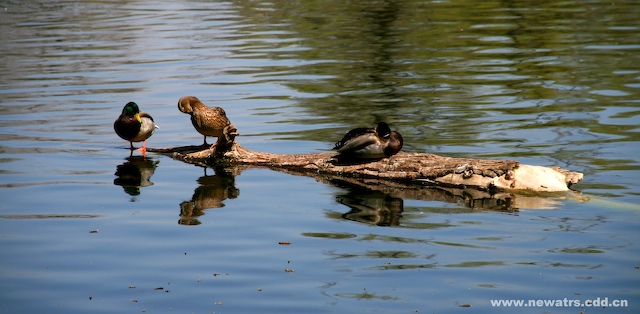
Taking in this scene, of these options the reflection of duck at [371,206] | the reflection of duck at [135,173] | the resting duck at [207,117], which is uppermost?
the resting duck at [207,117]

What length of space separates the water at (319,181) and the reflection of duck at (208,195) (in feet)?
0.16

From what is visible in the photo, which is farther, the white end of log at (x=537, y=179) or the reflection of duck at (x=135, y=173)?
the reflection of duck at (x=135, y=173)

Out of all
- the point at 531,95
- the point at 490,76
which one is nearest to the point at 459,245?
the point at 531,95

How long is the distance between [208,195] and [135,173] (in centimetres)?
190

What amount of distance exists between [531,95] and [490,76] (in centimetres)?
252

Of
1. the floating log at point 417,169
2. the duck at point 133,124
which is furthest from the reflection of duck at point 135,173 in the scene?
the floating log at point 417,169

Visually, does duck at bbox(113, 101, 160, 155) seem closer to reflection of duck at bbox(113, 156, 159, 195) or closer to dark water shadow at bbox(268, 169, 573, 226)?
reflection of duck at bbox(113, 156, 159, 195)

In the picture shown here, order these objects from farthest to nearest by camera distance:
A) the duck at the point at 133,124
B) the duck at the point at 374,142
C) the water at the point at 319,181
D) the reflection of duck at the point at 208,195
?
the duck at the point at 133,124, the duck at the point at 374,142, the reflection of duck at the point at 208,195, the water at the point at 319,181

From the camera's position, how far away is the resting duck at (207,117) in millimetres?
A: 13133

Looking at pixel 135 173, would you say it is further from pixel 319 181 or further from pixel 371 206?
pixel 371 206

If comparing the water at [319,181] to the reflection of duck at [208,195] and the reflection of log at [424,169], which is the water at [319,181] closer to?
the reflection of duck at [208,195]

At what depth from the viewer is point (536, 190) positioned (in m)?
10.8

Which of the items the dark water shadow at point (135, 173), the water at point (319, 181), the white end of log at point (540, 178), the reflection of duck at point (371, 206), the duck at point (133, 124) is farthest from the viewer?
the duck at point (133, 124)

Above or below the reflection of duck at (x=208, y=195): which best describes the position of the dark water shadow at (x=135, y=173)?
above
